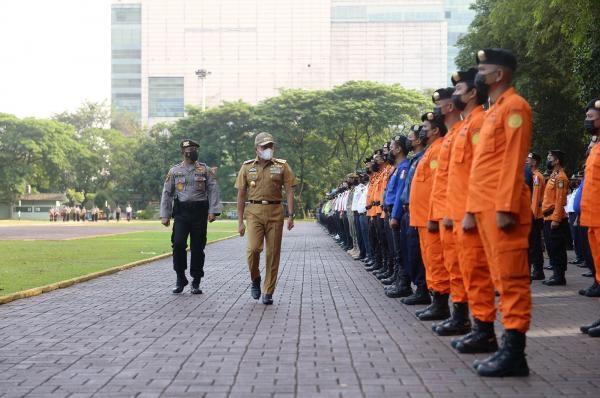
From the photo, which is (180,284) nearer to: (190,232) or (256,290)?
(190,232)

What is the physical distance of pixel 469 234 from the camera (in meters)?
6.64

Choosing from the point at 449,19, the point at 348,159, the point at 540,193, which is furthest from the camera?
the point at 449,19

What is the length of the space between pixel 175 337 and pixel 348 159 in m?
59.4

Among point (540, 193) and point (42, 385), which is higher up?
point (540, 193)

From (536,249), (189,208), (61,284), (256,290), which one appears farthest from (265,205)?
(536,249)

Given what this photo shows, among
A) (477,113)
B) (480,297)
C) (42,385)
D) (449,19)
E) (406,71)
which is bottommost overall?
(42,385)

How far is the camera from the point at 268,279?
10.8 m

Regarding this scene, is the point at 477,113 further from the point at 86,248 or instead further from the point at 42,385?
the point at 86,248

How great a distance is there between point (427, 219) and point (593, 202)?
1.85m

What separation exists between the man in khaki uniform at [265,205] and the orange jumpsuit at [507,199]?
481cm

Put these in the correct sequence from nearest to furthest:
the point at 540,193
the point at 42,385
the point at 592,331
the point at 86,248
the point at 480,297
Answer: the point at 42,385 → the point at 480,297 → the point at 592,331 → the point at 540,193 → the point at 86,248

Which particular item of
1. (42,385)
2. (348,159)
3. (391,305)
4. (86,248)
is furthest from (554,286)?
(348,159)

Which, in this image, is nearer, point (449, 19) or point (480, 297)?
point (480, 297)

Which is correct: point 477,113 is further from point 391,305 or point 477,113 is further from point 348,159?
point 348,159
